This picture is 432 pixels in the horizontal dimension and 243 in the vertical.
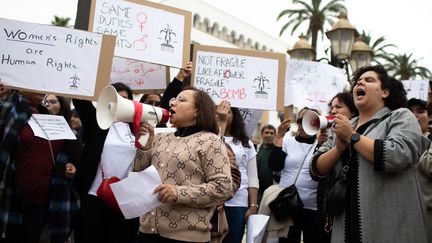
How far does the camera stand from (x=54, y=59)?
364cm

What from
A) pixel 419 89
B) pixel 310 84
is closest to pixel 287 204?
pixel 310 84

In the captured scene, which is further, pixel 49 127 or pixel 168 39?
pixel 168 39

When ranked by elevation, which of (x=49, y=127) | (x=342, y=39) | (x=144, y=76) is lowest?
(x=49, y=127)

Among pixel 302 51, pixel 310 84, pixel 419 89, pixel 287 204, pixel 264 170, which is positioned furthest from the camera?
pixel 302 51

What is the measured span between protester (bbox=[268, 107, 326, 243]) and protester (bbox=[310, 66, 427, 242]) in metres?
1.31

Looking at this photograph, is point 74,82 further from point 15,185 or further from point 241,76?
point 241,76

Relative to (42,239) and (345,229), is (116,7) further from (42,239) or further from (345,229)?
(345,229)

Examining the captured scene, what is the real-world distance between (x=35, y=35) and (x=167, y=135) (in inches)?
62.5

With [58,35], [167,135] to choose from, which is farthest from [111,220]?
→ [58,35]

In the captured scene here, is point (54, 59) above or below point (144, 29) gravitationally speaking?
below

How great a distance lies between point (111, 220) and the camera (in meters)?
3.51

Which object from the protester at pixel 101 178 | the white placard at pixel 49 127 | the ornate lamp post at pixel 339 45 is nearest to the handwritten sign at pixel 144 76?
the protester at pixel 101 178

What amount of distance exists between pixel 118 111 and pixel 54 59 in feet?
4.43

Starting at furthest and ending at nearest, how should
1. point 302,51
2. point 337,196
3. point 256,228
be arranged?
point 302,51 < point 256,228 < point 337,196
